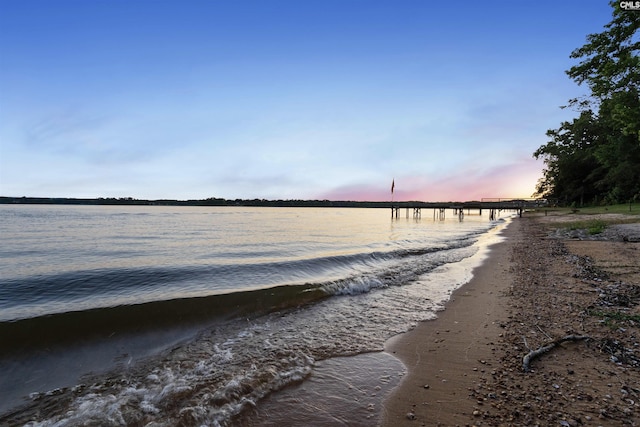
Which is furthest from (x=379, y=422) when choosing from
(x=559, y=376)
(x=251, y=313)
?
(x=251, y=313)

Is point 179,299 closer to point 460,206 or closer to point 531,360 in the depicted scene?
point 531,360

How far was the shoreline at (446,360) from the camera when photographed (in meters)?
3.25

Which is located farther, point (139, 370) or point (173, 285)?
point (173, 285)

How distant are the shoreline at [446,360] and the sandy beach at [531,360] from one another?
1 cm

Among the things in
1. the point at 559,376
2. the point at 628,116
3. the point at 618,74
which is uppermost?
the point at 618,74

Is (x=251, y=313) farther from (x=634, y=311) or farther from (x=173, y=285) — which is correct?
(x=634, y=311)

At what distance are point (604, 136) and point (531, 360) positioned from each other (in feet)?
216

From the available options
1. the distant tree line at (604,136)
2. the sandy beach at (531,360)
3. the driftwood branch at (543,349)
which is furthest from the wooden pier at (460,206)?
the driftwood branch at (543,349)

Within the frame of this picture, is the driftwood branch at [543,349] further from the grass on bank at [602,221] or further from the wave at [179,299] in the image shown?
the grass on bank at [602,221]

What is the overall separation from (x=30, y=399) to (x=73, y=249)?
49.8 feet

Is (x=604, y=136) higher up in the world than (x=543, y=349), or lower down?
higher up

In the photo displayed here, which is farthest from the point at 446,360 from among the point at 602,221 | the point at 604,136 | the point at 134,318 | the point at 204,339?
the point at 604,136

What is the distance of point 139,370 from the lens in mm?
4422

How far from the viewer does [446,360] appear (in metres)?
4.46
